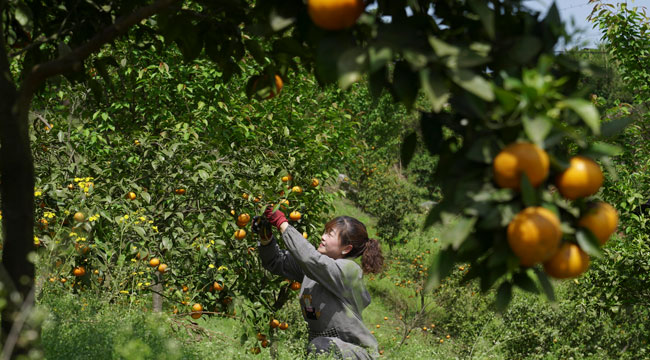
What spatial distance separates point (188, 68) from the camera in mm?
5262

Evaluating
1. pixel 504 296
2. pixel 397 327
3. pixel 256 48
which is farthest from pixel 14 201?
pixel 397 327

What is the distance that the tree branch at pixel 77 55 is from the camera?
151 centimetres

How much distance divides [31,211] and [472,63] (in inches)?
50.8

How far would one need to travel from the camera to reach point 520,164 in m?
1.03

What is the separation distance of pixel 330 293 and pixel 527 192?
2.08 metres

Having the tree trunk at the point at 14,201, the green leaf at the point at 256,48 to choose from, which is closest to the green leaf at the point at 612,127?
the green leaf at the point at 256,48

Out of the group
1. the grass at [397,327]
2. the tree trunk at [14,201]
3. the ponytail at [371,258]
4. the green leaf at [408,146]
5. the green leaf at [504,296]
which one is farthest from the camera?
the ponytail at [371,258]

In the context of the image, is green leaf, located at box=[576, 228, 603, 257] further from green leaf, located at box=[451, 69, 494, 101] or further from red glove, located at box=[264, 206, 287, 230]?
red glove, located at box=[264, 206, 287, 230]

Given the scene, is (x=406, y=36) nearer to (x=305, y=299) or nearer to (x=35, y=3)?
(x=35, y=3)

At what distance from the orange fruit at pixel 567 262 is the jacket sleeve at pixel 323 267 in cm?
173

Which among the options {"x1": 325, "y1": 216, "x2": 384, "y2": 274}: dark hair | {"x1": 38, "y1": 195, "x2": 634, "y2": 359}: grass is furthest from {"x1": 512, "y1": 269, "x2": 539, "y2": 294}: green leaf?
{"x1": 325, "y1": 216, "x2": 384, "y2": 274}: dark hair

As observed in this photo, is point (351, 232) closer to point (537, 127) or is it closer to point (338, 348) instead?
point (338, 348)

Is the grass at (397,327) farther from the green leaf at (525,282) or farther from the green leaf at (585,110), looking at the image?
the green leaf at (585,110)

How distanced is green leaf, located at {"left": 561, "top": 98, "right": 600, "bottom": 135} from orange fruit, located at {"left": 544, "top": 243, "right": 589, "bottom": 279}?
0.24 m
